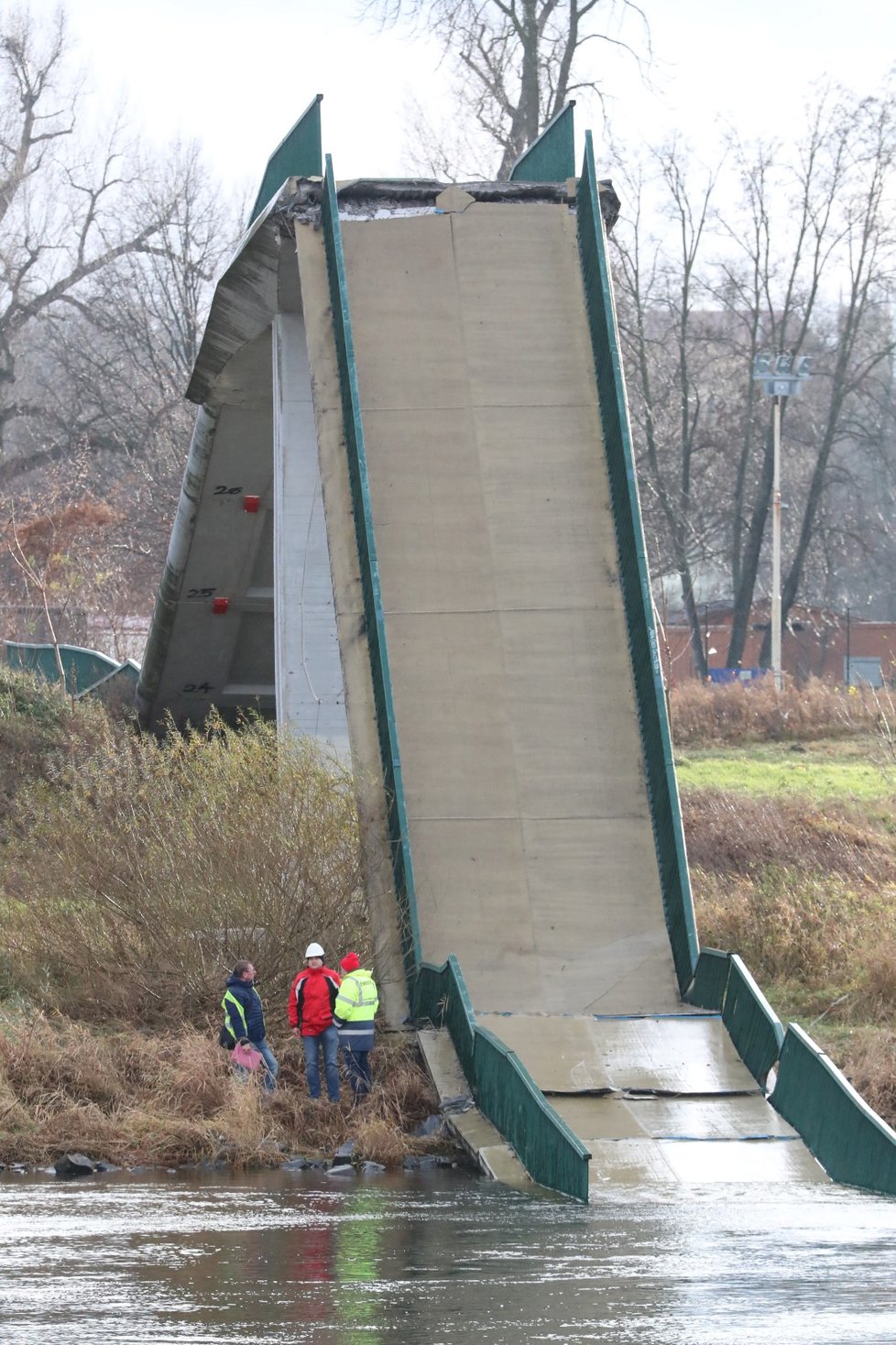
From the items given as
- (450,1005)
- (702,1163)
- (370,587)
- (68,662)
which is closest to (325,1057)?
(450,1005)

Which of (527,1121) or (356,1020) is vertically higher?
(356,1020)

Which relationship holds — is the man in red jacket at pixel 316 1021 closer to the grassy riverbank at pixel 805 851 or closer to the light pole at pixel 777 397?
the grassy riverbank at pixel 805 851

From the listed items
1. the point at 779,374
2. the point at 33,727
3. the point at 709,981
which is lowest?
the point at 709,981

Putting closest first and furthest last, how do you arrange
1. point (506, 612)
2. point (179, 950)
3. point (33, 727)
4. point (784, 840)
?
point (179, 950)
point (506, 612)
point (784, 840)
point (33, 727)

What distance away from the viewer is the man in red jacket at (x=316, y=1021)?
45.8 feet

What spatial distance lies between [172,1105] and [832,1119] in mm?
4798

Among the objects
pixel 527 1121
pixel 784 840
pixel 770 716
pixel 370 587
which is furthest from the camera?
pixel 770 716

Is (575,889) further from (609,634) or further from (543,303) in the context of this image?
(543,303)

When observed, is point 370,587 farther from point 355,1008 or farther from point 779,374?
point 779,374

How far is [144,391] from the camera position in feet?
174

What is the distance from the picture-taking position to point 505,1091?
12469 millimetres

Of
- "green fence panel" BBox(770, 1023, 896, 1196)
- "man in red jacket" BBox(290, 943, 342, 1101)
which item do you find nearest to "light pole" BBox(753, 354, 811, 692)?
"man in red jacket" BBox(290, 943, 342, 1101)

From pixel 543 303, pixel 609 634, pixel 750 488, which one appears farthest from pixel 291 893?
pixel 750 488

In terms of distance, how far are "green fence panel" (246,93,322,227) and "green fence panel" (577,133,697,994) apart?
2.73 m
